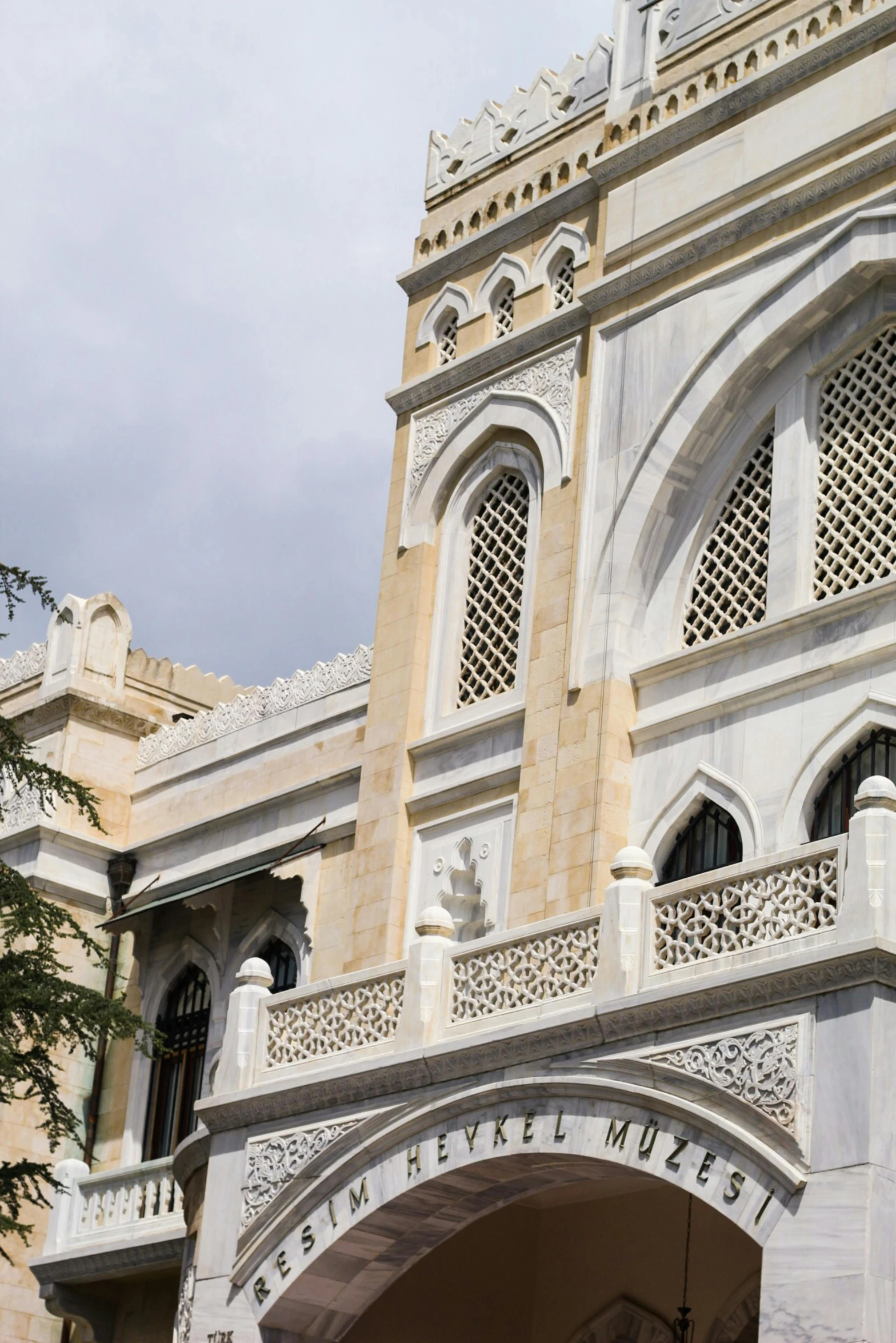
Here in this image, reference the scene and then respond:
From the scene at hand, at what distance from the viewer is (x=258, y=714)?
21.2 metres

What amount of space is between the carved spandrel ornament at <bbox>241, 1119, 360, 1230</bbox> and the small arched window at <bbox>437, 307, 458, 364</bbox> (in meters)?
7.88

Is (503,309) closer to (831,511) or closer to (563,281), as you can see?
(563,281)

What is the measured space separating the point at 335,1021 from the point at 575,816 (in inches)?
107

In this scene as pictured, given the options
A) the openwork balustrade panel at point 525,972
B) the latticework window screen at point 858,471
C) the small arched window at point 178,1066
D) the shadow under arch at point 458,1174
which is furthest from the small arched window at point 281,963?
the latticework window screen at point 858,471

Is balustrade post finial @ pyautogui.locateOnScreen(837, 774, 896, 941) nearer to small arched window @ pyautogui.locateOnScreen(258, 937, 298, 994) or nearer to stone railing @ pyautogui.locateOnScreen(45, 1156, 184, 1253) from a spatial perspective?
stone railing @ pyautogui.locateOnScreen(45, 1156, 184, 1253)

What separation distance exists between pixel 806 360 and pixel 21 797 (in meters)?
9.92

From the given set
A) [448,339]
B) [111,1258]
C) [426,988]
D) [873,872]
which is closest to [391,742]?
[448,339]

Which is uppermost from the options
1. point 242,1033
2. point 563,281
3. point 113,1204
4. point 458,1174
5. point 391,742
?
point 563,281

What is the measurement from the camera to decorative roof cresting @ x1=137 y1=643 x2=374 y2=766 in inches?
794

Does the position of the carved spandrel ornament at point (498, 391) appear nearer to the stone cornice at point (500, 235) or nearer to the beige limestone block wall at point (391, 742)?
the beige limestone block wall at point (391, 742)

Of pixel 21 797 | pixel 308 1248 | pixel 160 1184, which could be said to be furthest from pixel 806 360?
pixel 21 797

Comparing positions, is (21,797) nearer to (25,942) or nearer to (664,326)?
(25,942)

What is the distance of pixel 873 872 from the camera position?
35.7 feet

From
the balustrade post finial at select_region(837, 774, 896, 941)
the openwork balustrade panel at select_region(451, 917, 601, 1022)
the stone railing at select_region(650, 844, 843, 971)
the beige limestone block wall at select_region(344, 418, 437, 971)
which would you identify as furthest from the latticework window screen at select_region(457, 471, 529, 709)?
the balustrade post finial at select_region(837, 774, 896, 941)
